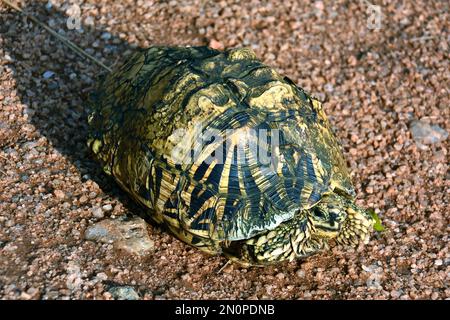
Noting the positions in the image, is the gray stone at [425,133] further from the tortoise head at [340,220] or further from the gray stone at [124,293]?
the gray stone at [124,293]

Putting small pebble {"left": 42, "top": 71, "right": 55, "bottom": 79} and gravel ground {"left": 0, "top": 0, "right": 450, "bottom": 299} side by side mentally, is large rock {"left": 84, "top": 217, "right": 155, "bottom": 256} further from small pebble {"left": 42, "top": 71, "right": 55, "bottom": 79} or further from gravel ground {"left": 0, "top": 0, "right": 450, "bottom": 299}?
small pebble {"left": 42, "top": 71, "right": 55, "bottom": 79}

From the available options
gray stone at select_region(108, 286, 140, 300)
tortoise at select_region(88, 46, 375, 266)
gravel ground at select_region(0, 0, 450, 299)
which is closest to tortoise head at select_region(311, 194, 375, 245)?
tortoise at select_region(88, 46, 375, 266)

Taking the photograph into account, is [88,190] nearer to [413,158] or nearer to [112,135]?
[112,135]

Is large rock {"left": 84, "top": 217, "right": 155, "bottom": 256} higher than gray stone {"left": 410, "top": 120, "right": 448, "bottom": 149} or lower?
higher

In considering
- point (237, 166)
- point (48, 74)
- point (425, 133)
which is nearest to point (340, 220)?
point (237, 166)

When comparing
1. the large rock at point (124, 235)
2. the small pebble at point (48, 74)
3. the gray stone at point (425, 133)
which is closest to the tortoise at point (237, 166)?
the large rock at point (124, 235)

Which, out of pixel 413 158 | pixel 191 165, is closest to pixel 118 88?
pixel 191 165

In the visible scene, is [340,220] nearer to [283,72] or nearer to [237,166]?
[237,166]
